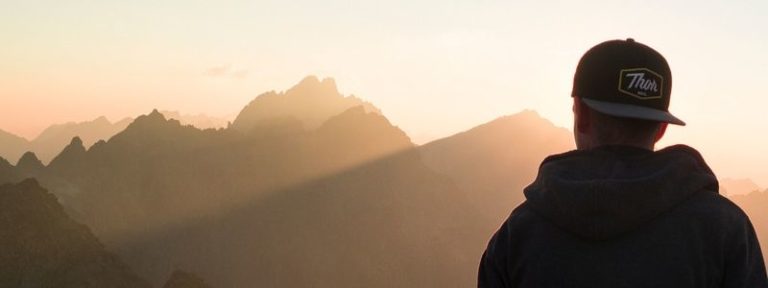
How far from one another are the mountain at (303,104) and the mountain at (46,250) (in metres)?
94.9

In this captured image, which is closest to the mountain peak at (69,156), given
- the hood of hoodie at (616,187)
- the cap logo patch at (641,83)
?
the hood of hoodie at (616,187)

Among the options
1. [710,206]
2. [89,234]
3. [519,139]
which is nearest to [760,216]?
[519,139]

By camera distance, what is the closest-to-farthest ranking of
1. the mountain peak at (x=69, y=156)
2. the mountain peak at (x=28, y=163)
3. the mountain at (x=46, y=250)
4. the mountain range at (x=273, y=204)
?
the mountain at (x=46, y=250)
the mountain peak at (x=28, y=163)
the mountain range at (x=273, y=204)
the mountain peak at (x=69, y=156)

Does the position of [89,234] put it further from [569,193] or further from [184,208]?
[569,193]

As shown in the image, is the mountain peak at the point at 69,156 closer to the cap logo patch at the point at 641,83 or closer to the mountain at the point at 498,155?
the mountain at the point at 498,155

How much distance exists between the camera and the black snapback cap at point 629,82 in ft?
8.39

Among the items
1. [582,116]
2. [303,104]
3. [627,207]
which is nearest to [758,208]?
[303,104]

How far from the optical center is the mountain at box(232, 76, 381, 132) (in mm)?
150750

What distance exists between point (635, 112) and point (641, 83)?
0.36 feet

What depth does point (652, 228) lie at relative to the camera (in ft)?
8.09

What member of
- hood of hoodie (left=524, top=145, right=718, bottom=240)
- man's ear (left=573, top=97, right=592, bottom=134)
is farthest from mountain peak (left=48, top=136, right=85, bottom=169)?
hood of hoodie (left=524, top=145, right=718, bottom=240)

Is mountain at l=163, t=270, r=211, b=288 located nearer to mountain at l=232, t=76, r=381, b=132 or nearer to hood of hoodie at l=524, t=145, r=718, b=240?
hood of hoodie at l=524, t=145, r=718, b=240

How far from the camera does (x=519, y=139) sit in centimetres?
16738

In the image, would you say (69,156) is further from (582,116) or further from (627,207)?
(627,207)
